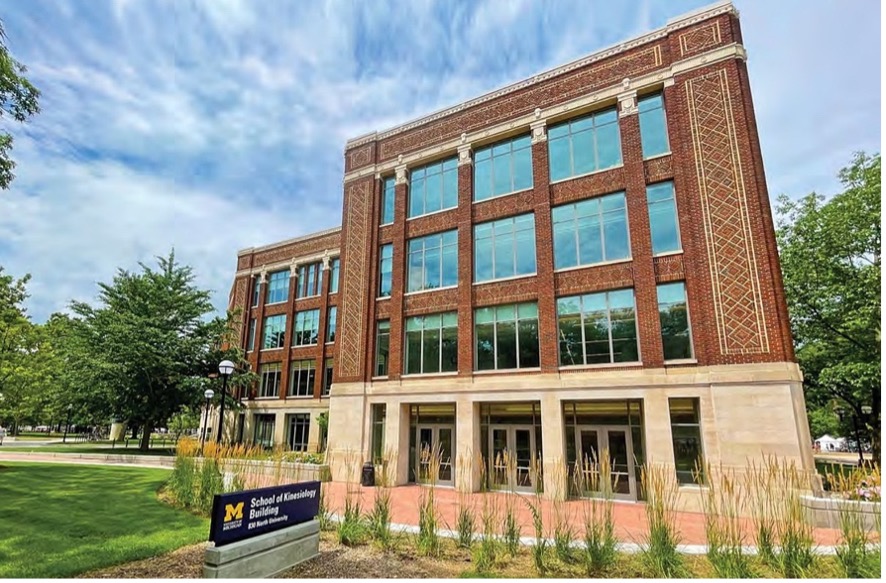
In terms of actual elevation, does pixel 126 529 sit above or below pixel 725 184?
below

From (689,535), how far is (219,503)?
10.0 meters

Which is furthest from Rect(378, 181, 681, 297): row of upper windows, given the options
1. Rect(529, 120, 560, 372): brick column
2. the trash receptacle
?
the trash receptacle

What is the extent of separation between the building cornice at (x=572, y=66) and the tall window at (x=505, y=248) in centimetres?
590

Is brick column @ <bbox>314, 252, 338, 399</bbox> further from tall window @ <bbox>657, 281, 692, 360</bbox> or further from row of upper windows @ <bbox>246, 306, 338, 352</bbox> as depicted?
tall window @ <bbox>657, 281, 692, 360</bbox>

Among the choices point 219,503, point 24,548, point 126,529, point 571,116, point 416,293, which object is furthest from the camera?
point 416,293

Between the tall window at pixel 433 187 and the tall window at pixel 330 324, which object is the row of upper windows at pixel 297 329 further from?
the tall window at pixel 433 187

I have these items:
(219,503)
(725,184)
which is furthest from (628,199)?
(219,503)

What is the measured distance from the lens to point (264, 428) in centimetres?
3525

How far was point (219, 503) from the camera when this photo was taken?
22.0 ft

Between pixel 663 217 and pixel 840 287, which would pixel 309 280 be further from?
pixel 840 287

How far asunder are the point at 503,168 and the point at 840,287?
16.6 meters

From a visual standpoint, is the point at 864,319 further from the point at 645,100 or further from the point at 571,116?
the point at 571,116

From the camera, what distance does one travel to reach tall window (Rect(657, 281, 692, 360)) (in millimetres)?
16141

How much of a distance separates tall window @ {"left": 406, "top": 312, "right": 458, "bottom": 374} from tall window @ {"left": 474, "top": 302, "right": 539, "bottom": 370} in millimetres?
1180
